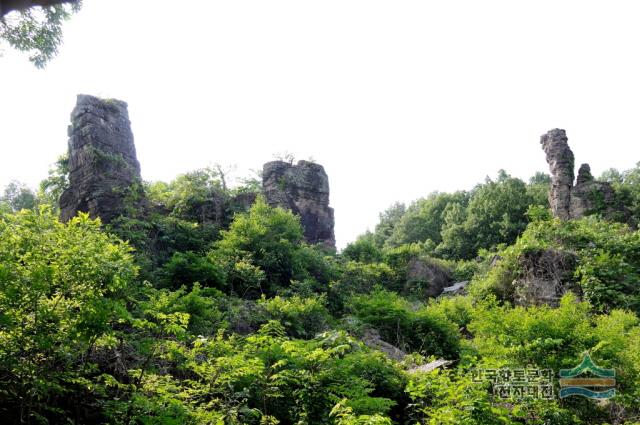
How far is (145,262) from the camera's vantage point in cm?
1225

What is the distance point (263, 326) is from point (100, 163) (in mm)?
10052

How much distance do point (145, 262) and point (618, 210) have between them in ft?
63.2

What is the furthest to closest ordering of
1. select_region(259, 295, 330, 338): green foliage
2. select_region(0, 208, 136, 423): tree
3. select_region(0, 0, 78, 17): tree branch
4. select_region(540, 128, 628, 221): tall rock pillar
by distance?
select_region(540, 128, 628, 221): tall rock pillar
select_region(259, 295, 330, 338): green foliage
select_region(0, 208, 136, 423): tree
select_region(0, 0, 78, 17): tree branch

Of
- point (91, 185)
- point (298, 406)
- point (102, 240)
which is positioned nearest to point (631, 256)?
point (298, 406)

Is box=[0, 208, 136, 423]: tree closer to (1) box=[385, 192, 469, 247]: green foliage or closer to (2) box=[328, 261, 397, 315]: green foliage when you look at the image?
(2) box=[328, 261, 397, 315]: green foliage

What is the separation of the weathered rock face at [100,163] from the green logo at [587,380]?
12.7 metres

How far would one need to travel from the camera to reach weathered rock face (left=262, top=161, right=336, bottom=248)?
71.3ft

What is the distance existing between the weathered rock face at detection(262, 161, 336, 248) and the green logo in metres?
15.0

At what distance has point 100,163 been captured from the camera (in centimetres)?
1599

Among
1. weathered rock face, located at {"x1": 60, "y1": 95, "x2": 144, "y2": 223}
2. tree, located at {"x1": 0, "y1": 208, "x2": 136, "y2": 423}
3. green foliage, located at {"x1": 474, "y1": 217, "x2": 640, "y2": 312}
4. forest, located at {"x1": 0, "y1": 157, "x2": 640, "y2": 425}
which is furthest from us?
weathered rock face, located at {"x1": 60, "y1": 95, "x2": 144, "y2": 223}

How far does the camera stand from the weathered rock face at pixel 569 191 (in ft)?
69.8

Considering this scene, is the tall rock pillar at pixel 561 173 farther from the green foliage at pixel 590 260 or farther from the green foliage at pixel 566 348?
the green foliage at pixel 566 348

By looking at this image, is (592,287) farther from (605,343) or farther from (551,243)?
(605,343)

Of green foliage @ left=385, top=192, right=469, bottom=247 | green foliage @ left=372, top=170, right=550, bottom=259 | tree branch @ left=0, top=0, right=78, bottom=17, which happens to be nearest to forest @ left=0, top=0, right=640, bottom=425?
tree branch @ left=0, top=0, right=78, bottom=17
